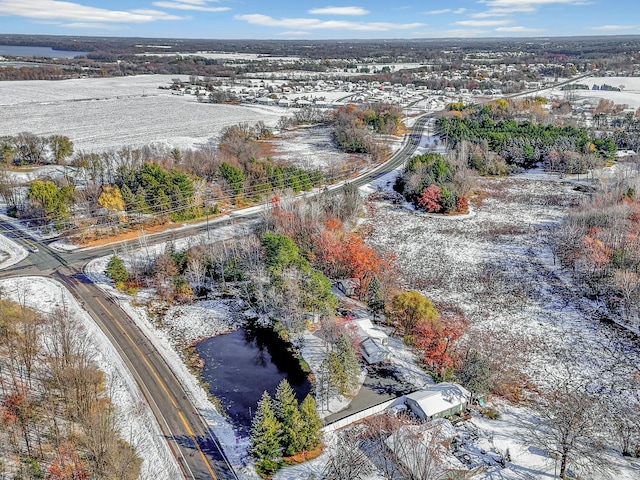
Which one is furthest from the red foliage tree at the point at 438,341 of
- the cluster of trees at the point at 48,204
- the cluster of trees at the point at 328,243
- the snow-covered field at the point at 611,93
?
the snow-covered field at the point at 611,93

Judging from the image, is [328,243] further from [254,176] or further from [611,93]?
[611,93]

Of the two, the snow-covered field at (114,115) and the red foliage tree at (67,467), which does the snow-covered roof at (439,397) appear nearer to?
the red foliage tree at (67,467)

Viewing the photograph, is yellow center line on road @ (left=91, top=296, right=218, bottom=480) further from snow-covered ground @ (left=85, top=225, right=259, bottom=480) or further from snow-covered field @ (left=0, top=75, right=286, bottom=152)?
snow-covered field @ (left=0, top=75, right=286, bottom=152)

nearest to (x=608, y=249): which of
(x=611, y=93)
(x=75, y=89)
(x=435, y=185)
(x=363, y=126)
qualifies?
(x=435, y=185)

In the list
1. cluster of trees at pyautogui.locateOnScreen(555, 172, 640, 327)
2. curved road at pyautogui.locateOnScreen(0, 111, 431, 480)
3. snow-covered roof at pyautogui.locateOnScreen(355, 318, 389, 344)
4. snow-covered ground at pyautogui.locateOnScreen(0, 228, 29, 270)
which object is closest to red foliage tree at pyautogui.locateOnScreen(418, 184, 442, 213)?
cluster of trees at pyautogui.locateOnScreen(555, 172, 640, 327)

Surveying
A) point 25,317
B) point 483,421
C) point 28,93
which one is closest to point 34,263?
point 25,317

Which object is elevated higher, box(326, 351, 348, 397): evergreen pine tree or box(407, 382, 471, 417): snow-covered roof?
box(326, 351, 348, 397): evergreen pine tree
